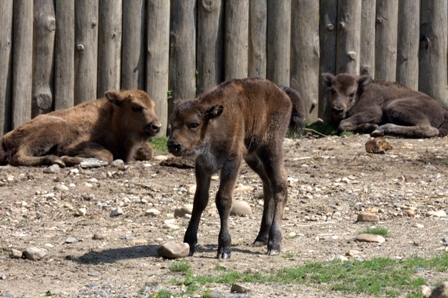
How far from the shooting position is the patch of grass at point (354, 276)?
6.79 metres

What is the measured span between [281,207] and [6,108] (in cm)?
570

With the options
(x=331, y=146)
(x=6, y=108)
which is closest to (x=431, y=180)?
(x=331, y=146)

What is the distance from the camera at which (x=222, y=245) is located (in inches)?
311

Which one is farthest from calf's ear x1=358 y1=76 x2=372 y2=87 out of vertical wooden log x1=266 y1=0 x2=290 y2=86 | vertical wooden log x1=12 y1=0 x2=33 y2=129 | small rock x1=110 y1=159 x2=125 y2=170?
vertical wooden log x1=12 y1=0 x2=33 y2=129

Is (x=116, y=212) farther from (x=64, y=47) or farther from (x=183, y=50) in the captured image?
(x=183, y=50)

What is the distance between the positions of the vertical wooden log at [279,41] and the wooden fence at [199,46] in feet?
0.05

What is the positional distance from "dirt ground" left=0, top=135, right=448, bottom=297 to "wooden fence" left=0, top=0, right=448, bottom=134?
55.7 inches

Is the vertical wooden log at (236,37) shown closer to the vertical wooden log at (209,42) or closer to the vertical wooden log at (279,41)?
the vertical wooden log at (209,42)

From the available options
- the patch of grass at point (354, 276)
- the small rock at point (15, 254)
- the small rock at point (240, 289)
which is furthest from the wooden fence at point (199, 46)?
the small rock at point (240, 289)

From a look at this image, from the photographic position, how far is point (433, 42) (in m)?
15.1

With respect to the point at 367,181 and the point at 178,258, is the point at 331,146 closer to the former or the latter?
the point at 367,181

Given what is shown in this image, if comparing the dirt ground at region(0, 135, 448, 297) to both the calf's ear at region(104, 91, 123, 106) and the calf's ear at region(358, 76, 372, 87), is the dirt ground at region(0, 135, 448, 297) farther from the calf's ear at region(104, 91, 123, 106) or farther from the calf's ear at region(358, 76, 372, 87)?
the calf's ear at region(358, 76, 372, 87)

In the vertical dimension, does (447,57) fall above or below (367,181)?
above

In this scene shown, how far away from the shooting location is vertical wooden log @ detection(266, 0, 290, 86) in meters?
14.0
